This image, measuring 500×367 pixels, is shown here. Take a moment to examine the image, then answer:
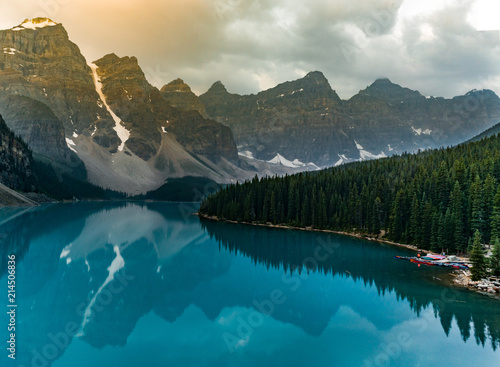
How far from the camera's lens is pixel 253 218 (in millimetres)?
125875

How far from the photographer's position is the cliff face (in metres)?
172

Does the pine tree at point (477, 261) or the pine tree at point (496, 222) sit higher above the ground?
the pine tree at point (496, 222)

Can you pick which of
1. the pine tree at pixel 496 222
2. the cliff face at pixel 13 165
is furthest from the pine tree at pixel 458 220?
the cliff face at pixel 13 165

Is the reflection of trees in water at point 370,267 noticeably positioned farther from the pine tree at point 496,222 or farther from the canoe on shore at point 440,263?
the pine tree at point 496,222

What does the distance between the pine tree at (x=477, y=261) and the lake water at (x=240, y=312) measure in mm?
4710

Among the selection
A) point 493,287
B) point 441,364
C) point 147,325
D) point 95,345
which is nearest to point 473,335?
point 441,364

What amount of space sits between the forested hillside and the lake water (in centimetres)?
1436

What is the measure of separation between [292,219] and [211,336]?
88960mm

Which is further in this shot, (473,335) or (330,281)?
(330,281)

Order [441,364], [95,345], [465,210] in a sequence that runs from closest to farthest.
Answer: [441,364]
[95,345]
[465,210]

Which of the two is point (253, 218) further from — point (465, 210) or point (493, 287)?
point (493, 287)

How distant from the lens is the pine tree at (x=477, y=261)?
44.7 meters

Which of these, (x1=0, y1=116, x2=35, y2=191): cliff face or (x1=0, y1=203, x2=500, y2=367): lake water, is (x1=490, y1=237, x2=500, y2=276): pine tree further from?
(x1=0, y1=116, x2=35, y2=191): cliff face

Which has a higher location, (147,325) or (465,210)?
(465,210)
